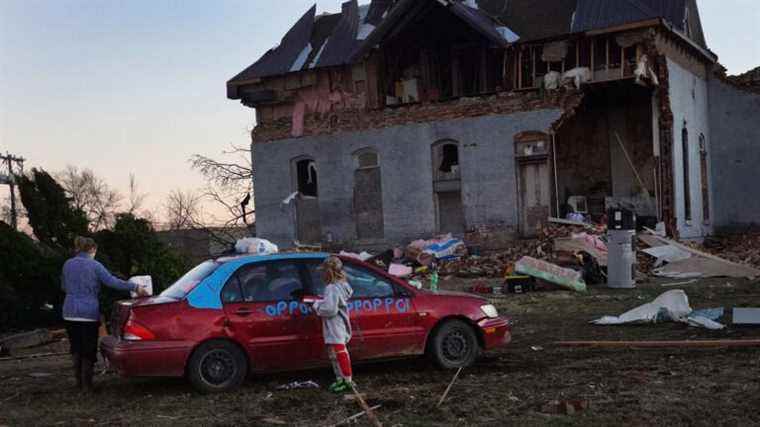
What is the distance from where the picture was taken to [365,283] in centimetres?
849

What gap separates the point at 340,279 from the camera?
7.72 m

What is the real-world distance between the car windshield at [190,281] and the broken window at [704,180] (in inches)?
973

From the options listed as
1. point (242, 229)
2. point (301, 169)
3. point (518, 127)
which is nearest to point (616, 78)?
point (518, 127)

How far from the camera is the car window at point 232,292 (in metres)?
8.00

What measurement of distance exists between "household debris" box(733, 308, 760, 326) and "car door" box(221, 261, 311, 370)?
5879mm

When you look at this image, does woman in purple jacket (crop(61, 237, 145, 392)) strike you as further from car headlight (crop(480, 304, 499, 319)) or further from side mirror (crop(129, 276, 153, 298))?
car headlight (crop(480, 304, 499, 319))

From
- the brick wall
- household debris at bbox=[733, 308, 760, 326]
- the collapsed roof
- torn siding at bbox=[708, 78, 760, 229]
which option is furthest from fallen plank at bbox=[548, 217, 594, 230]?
household debris at bbox=[733, 308, 760, 326]

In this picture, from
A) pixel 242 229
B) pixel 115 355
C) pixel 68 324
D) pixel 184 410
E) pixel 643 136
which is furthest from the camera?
pixel 242 229

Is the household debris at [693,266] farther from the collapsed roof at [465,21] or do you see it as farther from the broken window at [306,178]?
the broken window at [306,178]

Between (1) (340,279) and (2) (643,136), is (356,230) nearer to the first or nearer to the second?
(2) (643,136)

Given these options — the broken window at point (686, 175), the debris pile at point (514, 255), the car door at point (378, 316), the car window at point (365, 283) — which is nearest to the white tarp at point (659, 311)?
the car door at point (378, 316)

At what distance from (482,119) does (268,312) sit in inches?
741

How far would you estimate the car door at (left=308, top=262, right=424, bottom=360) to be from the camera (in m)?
8.30

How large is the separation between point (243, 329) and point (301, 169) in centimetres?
2238
